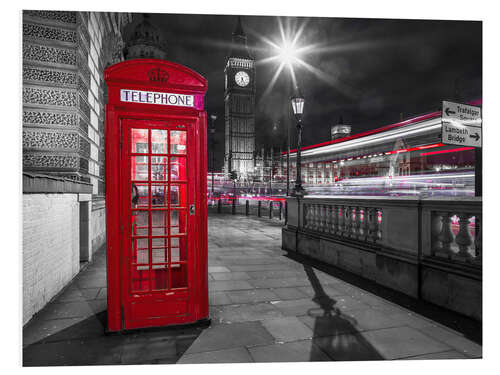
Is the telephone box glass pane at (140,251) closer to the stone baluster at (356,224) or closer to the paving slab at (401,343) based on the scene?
the paving slab at (401,343)

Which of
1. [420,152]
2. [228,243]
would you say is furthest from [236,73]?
[228,243]

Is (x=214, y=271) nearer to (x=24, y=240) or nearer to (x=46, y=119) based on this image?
(x=24, y=240)

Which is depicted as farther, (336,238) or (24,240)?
(336,238)

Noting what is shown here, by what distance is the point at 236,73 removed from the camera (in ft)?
322

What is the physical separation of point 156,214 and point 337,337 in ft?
7.62

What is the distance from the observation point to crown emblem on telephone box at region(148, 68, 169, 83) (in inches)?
130

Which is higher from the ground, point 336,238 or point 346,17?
point 346,17

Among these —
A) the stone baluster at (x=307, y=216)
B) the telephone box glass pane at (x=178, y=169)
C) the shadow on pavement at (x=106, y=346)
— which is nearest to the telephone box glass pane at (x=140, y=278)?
the shadow on pavement at (x=106, y=346)

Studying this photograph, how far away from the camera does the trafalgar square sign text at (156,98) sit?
10.7ft

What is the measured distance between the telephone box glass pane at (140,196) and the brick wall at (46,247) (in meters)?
1.19

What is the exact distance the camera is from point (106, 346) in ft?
9.92

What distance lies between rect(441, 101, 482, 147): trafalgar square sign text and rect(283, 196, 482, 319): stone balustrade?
793 millimetres

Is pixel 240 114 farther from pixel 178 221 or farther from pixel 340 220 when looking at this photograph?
pixel 178 221
